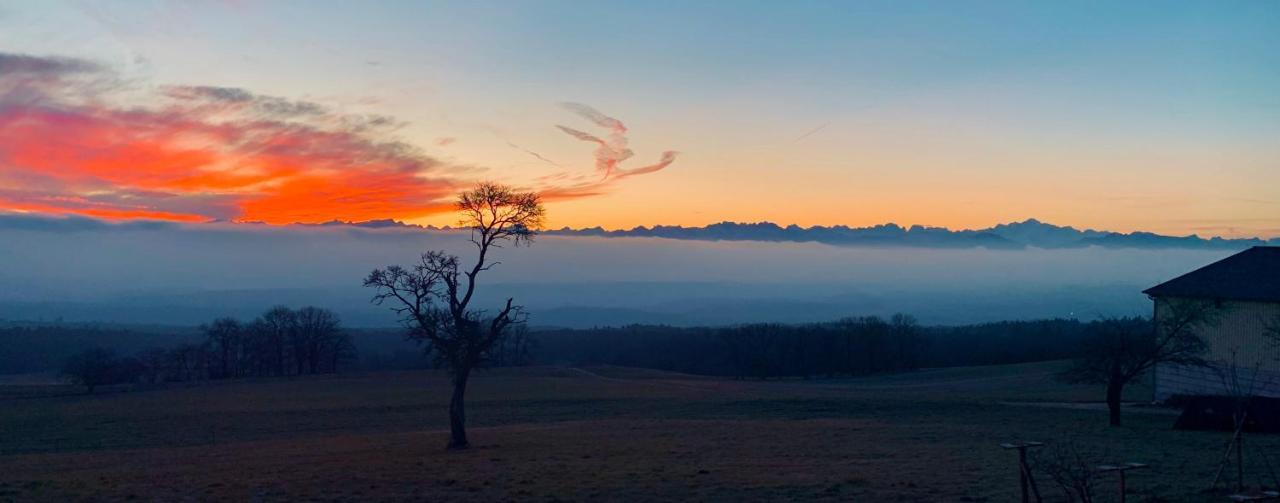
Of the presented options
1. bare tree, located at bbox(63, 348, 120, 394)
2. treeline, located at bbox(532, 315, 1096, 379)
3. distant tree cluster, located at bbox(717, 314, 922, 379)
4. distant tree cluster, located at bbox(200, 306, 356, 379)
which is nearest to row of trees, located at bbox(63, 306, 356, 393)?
distant tree cluster, located at bbox(200, 306, 356, 379)

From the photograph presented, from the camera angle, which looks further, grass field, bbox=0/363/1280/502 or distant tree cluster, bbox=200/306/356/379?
distant tree cluster, bbox=200/306/356/379

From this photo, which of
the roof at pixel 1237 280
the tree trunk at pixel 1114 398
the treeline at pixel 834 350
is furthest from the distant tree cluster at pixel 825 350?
the tree trunk at pixel 1114 398

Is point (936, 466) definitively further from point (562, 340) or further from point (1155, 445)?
point (562, 340)

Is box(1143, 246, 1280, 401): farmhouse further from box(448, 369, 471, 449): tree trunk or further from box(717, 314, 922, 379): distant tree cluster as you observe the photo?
box(717, 314, 922, 379): distant tree cluster

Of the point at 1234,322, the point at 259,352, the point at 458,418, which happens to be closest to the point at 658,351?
the point at 259,352

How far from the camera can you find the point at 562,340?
151375 millimetres

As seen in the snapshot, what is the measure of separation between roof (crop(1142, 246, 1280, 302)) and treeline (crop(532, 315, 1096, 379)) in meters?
46.2

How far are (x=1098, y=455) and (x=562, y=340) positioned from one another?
439 ft

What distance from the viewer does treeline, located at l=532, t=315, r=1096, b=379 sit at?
92.9m

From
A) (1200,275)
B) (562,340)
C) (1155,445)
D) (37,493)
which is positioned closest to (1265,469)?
(1155,445)

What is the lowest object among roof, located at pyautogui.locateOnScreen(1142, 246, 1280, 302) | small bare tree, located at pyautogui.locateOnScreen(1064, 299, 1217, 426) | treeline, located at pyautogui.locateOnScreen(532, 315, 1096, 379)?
treeline, located at pyautogui.locateOnScreen(532, 315, 1096, 379)

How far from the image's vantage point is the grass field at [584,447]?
16656mm

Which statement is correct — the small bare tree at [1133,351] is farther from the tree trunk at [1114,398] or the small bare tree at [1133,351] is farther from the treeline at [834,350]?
the treeline at [834,350]

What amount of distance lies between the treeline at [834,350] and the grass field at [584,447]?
4018 centimetres
